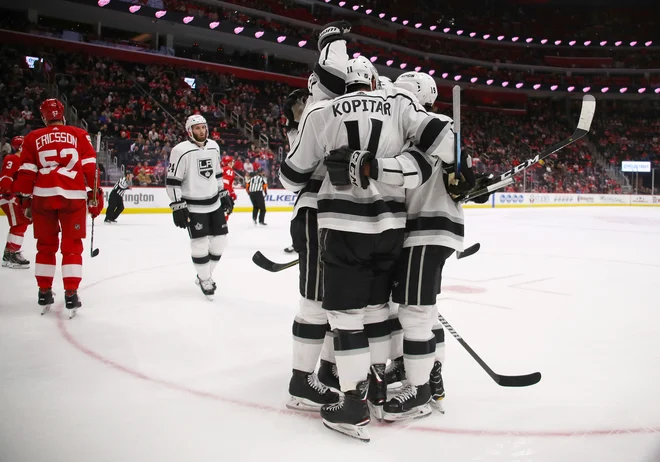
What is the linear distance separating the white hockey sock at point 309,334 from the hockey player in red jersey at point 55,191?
2.17 m

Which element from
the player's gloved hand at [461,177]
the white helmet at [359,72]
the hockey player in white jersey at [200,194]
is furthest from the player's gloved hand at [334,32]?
the hockey player in white jersey at [200,194]

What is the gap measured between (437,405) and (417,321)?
410 mm

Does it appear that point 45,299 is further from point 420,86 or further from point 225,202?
point 420,86

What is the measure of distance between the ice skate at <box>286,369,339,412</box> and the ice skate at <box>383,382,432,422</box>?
0.92 ft

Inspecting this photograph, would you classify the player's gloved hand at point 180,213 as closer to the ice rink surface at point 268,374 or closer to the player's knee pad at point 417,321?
the ice rink surface at point 268,374

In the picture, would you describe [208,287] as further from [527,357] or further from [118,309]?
[527,357]

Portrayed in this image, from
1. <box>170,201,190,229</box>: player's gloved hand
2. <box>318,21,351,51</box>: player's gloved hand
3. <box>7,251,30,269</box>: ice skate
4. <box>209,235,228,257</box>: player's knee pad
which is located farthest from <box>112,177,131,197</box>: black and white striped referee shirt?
<box>318,21,351,51</box>: player's gloved hand

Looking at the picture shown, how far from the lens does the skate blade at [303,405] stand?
2.40m

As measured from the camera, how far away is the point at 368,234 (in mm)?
2146

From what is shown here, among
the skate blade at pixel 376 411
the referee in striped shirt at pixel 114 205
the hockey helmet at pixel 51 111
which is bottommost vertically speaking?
the skate blade at pixel 376 411

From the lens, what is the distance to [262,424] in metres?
2.22

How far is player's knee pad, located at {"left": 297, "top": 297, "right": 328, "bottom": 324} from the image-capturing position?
7.97ft

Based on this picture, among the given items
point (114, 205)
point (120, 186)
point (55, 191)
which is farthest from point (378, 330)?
point (120, 186)

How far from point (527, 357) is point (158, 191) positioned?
38.6ft
